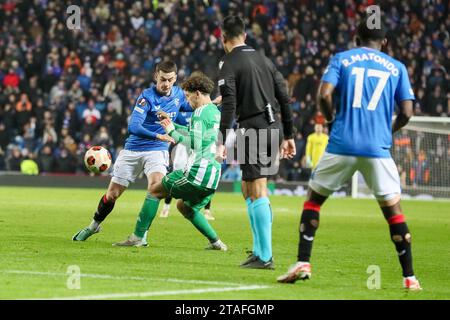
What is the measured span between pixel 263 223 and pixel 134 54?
24.2 meters

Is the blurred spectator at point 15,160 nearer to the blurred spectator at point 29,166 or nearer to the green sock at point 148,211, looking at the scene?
the blurred spectator at point 29,166

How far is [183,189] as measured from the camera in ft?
36.4

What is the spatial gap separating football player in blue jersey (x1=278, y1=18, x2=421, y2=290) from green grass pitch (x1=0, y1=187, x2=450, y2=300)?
477 millimetres

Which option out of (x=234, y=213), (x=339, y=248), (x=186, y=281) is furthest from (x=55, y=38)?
(x=186, y=281)

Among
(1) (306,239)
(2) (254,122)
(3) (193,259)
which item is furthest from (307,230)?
(3) (193,259)

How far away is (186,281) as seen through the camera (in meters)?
8.62

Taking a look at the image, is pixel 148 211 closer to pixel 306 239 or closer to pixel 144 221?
pixel 144 221

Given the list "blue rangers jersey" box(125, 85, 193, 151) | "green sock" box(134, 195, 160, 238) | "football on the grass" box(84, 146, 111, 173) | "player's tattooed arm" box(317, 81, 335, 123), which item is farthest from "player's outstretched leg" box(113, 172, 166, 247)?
"player's tattooed arm" box(317, 81, 335, 123)

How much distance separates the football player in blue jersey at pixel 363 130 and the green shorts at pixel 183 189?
278 centimetres

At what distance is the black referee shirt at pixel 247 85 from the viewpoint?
966cm

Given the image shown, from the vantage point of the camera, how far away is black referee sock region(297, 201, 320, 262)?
8453mm
